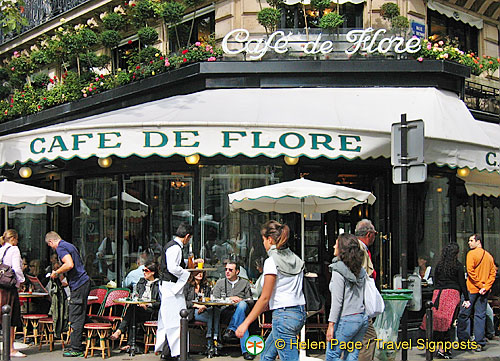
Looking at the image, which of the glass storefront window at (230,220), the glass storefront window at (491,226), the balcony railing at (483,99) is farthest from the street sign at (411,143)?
the glass storefront window at (491,226)

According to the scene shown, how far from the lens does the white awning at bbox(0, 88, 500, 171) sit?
10.6 meters

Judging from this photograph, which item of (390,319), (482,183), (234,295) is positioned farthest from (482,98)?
(234,295)

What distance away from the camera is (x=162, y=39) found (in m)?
15.5

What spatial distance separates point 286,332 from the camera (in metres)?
6.40

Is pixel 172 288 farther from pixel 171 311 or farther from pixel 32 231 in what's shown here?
pixel 32 231

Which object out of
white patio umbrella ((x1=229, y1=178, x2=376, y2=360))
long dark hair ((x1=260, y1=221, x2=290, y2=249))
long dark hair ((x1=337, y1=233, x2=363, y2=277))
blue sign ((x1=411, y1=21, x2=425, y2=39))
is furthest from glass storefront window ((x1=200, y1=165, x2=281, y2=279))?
long dark hair ((x1=337, y1=233, x2=363, y2=277))

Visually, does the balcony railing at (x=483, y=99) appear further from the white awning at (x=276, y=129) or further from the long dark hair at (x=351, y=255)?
the long dark hair at (x=351, y=255)

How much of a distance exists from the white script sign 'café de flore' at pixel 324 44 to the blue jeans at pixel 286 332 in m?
7.13

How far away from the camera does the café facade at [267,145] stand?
10.8 m

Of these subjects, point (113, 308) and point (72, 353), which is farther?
point (113, 308)

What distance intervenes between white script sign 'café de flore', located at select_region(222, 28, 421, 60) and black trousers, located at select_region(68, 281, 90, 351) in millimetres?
5326

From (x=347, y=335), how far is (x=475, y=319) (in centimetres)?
580

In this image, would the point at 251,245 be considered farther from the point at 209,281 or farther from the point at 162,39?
the point at 162,39

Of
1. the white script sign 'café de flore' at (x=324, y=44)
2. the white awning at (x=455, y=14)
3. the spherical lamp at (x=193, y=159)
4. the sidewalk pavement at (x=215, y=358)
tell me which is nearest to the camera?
the sidewalk pavement at (x=215, y=358)
